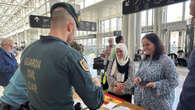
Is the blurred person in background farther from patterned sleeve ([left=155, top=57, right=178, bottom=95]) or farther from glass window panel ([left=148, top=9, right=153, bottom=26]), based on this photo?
glass window panel ([left=148, top=9, right=153, bottom=26])

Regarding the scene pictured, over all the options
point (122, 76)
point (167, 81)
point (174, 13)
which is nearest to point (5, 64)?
point (122, 76)

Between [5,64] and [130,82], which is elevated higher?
[5,64]

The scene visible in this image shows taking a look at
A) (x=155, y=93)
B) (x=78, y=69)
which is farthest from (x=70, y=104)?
(x=155, y=93)

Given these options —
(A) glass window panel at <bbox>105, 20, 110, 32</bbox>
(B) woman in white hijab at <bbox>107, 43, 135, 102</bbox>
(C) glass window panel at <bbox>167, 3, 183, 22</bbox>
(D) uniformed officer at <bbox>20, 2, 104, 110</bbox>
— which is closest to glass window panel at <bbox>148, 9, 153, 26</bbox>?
(C) glass window panel at <bbox>167, 3, 183, 22</bbox>

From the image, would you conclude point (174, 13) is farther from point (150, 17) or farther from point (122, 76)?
point (122, 76)

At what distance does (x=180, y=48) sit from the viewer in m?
8.54

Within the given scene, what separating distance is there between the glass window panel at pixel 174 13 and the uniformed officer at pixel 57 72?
9.82m

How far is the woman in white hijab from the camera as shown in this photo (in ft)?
6.06

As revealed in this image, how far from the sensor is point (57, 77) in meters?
0.71

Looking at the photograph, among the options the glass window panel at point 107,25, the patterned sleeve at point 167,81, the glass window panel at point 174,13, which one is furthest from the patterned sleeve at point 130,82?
the glass window panel at point 107,25

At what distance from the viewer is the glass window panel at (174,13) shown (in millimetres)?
8555

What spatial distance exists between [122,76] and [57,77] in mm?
1340

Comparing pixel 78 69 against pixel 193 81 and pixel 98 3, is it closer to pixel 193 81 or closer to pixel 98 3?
pixel 193 81

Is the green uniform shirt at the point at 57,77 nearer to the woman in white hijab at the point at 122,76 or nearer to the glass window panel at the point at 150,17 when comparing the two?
the woman in white hijab at the point at 122,76
